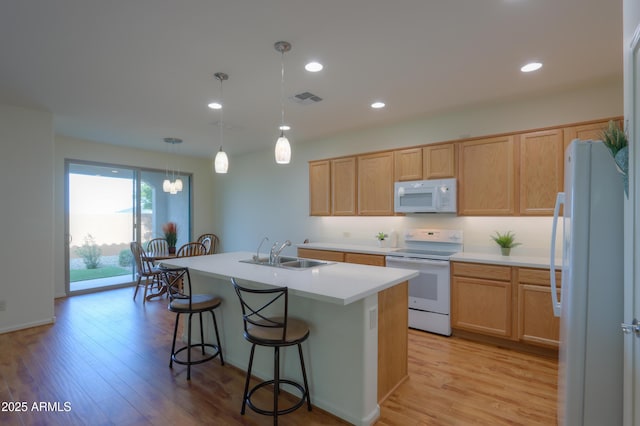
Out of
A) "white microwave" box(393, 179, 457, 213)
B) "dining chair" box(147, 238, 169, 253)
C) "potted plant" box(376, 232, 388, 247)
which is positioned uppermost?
"white microwave" box(393, 179, 457, 213)

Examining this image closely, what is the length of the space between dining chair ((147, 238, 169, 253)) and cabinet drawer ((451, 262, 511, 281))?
17.4 feet

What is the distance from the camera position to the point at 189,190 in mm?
7137

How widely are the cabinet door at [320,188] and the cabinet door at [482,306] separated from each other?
229 cm

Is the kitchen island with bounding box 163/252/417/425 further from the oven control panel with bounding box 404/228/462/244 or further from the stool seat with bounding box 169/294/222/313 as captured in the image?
the oven control panel with bounding box 404/228/462/244

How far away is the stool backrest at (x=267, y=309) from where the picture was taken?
2.00 meters

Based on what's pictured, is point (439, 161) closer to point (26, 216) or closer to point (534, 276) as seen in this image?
point (534, 276)

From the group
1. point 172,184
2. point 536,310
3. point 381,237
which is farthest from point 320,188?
point 536,310

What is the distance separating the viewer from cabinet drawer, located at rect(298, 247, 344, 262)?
4477mm

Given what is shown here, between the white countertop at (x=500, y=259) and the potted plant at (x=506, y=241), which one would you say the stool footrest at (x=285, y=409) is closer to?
the white countertop at (x=500, y=259)

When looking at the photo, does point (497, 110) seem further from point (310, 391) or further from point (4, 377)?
point (4, 377)

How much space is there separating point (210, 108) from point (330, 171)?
79.0 inches

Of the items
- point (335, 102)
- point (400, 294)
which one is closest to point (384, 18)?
point (335, 102)

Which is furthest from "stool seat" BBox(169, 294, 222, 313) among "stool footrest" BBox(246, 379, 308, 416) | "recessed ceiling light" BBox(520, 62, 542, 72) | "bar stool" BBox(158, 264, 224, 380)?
"recessed ceiling light" BBox(520, 62, 542, 72)

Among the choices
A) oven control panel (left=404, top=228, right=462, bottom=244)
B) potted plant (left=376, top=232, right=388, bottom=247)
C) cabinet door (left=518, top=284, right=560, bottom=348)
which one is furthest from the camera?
potted plant (left=376, top=232, right=388, bottom=247)
